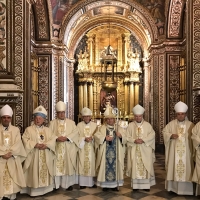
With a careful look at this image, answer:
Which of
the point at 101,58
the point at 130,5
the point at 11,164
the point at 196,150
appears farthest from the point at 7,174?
the point at 101,58

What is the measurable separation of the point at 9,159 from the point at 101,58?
479 inches

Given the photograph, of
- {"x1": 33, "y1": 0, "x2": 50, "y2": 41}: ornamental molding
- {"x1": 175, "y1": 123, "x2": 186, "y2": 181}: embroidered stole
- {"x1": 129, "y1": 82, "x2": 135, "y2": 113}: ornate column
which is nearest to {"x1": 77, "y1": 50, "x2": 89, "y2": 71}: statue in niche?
{"x1": 129, "y1": 82, "x2": 135, "y2": 113}: ornate column

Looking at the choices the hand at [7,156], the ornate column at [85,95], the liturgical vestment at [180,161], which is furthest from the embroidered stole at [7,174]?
the ornate column at [85,95]

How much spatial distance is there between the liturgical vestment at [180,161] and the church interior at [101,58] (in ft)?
0.99

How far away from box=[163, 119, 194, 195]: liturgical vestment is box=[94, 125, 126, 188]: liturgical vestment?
1028mm

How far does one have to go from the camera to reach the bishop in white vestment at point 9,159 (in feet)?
20.4

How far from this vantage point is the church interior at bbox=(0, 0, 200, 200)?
762cm

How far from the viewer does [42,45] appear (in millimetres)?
14133

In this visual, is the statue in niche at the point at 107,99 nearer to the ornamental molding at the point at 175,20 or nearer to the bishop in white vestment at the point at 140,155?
the ornamental molding at the point at 175,20

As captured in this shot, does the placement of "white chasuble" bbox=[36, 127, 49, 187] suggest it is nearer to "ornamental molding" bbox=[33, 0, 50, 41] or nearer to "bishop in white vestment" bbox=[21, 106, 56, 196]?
"bishop in white vestment" bbox=[21, 106, 56, 196]

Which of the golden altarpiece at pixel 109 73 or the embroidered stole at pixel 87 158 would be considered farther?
the golden altarpiece at pixel 109 73

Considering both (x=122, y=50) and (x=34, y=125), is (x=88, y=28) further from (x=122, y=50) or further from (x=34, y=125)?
(x=34, y=125)

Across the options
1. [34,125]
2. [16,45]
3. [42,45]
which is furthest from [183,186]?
[42,45]

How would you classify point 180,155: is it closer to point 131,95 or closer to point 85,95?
point 131,95
